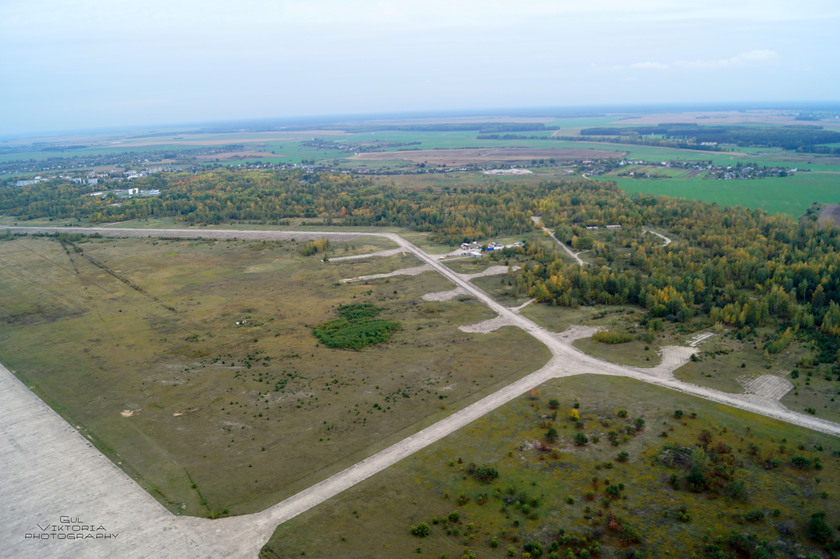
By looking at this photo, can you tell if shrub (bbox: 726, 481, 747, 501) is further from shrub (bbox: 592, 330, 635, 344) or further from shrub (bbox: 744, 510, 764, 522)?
shrub (bbox: 592, 330, 635, 344)

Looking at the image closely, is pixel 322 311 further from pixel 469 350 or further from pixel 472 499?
pixel 472 499

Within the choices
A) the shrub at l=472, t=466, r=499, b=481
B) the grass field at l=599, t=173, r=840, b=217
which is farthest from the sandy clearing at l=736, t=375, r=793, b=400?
the grass field at l=599, t=173, r=840, b=217

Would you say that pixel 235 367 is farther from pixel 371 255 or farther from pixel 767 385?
pixel 767 385

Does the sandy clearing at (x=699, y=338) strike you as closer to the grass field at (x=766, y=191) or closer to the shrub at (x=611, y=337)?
the shrub at (x=611, y=337)

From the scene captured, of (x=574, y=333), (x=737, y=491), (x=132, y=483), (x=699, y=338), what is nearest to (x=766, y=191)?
(x=699, y=338)

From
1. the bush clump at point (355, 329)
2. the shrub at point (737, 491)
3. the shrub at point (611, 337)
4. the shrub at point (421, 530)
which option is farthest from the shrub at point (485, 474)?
the shrub at point (611, 337)

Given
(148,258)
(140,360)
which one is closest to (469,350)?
(140,360)
